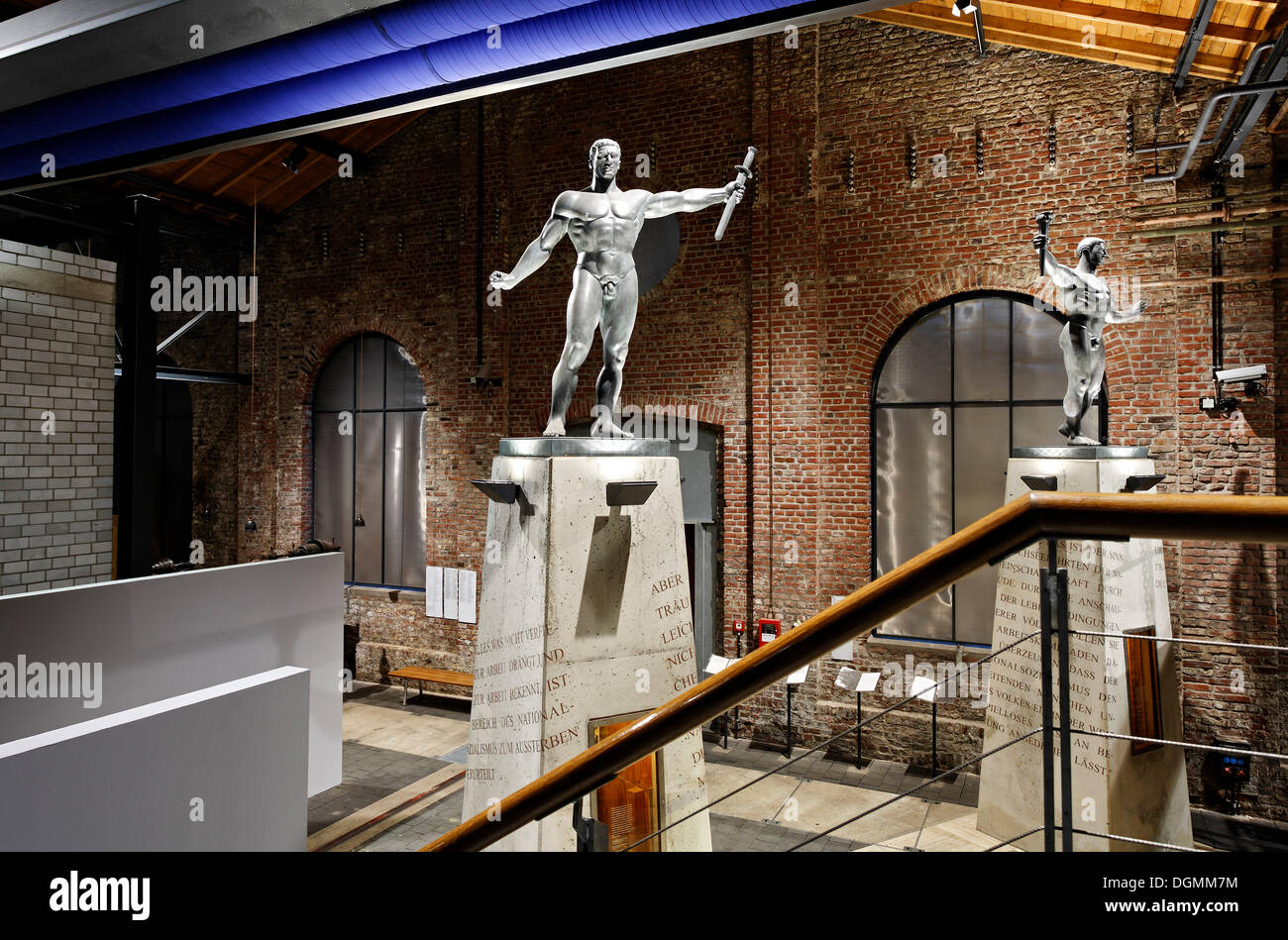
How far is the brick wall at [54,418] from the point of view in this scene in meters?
5.66

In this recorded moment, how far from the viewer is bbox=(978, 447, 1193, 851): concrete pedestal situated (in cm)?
488

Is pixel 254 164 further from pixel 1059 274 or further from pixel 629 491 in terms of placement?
pixel 1059 274

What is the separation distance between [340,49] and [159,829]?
3.21 m

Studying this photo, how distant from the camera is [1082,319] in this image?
521 cm

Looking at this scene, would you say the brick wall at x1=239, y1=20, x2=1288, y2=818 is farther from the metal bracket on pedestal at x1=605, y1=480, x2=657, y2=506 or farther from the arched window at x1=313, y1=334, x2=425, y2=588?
the metal bracket on pedestal at x1=605, y1=480, x2=657, y2=506

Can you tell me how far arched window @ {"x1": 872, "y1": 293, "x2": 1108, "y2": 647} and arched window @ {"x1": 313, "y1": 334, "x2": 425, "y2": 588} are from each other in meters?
5.25

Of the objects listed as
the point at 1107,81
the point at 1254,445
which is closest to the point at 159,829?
the point at 1254,445

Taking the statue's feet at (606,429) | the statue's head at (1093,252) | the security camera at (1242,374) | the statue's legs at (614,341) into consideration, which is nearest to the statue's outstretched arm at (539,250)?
the statue's legs at (614,341)

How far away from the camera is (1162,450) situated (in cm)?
623

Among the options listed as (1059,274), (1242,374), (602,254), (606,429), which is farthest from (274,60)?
(1242,374)

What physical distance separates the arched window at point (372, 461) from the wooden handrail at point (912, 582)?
7994 millimetres

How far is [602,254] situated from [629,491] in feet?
3.75

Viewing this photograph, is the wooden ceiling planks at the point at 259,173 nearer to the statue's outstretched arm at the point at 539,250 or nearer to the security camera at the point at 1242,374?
the statue's outstretched arm at the point at 539,250
